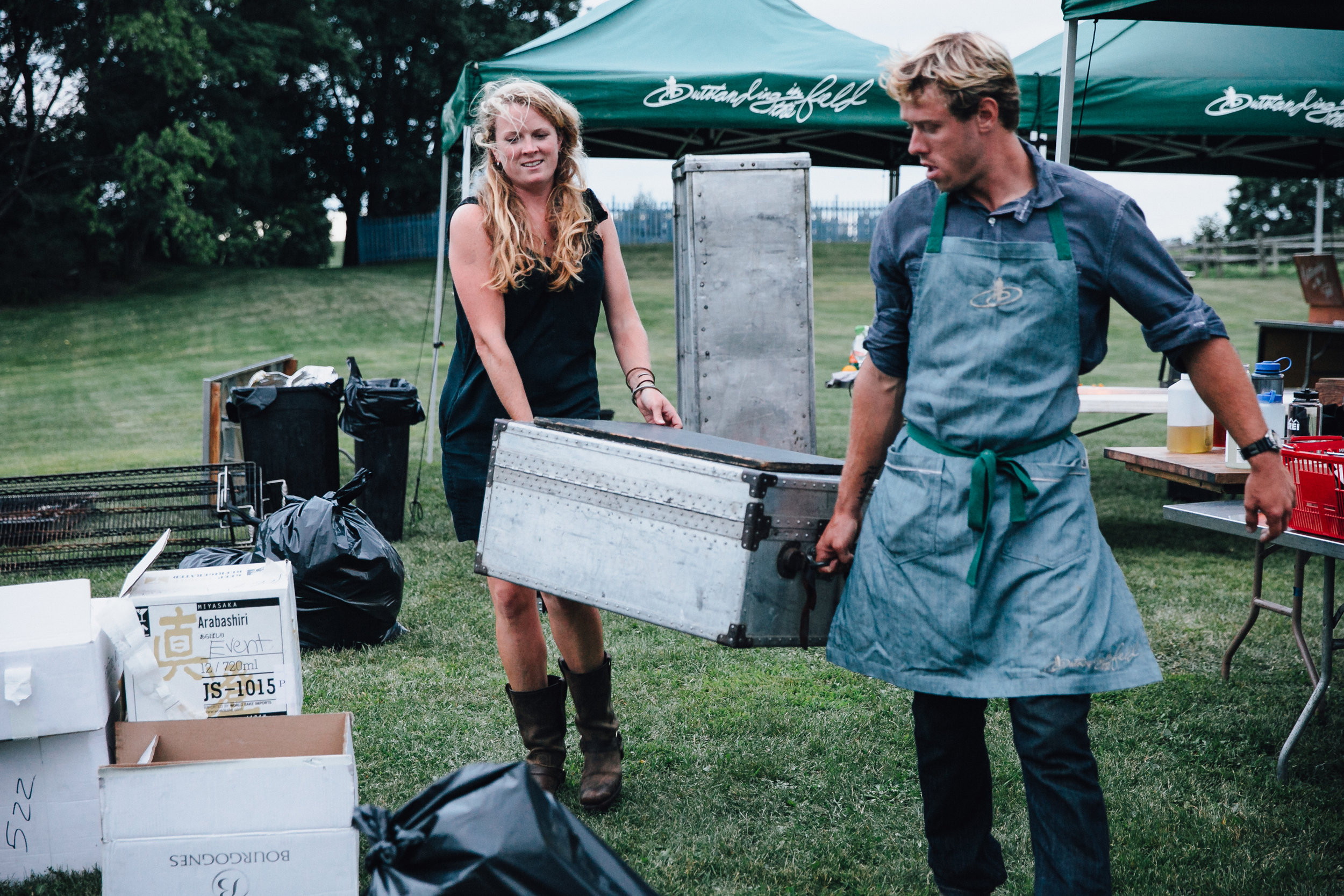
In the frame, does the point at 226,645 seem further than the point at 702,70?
No

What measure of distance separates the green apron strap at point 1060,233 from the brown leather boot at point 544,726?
5.67ft

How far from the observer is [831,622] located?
2.18 m

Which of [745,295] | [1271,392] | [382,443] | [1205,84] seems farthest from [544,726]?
[1205,84]

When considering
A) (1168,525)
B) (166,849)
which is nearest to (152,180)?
(1168,525)

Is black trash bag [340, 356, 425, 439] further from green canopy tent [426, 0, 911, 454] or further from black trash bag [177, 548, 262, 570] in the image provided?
black trash bag [177, 548, 262, 570]

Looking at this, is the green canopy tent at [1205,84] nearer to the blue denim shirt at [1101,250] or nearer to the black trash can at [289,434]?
the black trash can at [289,434]

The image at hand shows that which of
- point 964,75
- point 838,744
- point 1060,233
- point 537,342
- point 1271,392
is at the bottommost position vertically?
point 838,744

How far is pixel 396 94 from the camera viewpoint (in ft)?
110

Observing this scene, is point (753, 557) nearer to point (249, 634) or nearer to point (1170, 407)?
point (249, 634)

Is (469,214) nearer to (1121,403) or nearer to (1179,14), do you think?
(1179,14)

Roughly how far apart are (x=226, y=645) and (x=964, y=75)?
2.34 meters

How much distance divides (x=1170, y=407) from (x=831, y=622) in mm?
2448

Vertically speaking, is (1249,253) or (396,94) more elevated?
(396,94)

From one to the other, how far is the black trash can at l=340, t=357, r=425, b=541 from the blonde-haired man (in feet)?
14.3
